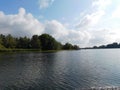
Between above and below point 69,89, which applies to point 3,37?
above

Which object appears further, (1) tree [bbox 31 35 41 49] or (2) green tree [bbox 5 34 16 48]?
(1) tree [bbox 31 35 41 49]

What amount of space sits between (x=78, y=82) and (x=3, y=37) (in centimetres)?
17776

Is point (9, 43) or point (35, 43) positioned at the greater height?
point (35, 43)

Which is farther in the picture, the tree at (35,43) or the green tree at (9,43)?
the tree at (35,43)

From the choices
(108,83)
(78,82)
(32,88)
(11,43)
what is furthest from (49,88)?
(11,43)

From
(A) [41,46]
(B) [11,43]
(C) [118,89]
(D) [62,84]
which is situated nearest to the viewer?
(C) [118,89]

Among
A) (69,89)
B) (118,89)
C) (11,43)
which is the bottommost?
(69,89)

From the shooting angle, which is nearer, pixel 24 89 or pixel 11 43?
pixel 24 89

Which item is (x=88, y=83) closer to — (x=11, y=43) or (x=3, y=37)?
(x=11, y=43)

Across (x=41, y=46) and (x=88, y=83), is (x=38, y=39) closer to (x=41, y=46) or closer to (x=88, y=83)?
(x=41, y=46)

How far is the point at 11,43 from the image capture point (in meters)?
186

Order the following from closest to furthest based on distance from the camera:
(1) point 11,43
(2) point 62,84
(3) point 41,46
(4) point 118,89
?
1. (4) point 118,89
2. (2) point 62,84
3. (1) point 11,43
4. (3) point 41,46

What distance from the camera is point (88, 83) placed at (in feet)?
107

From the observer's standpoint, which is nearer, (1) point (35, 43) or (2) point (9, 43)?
(2) point (9, 43)
